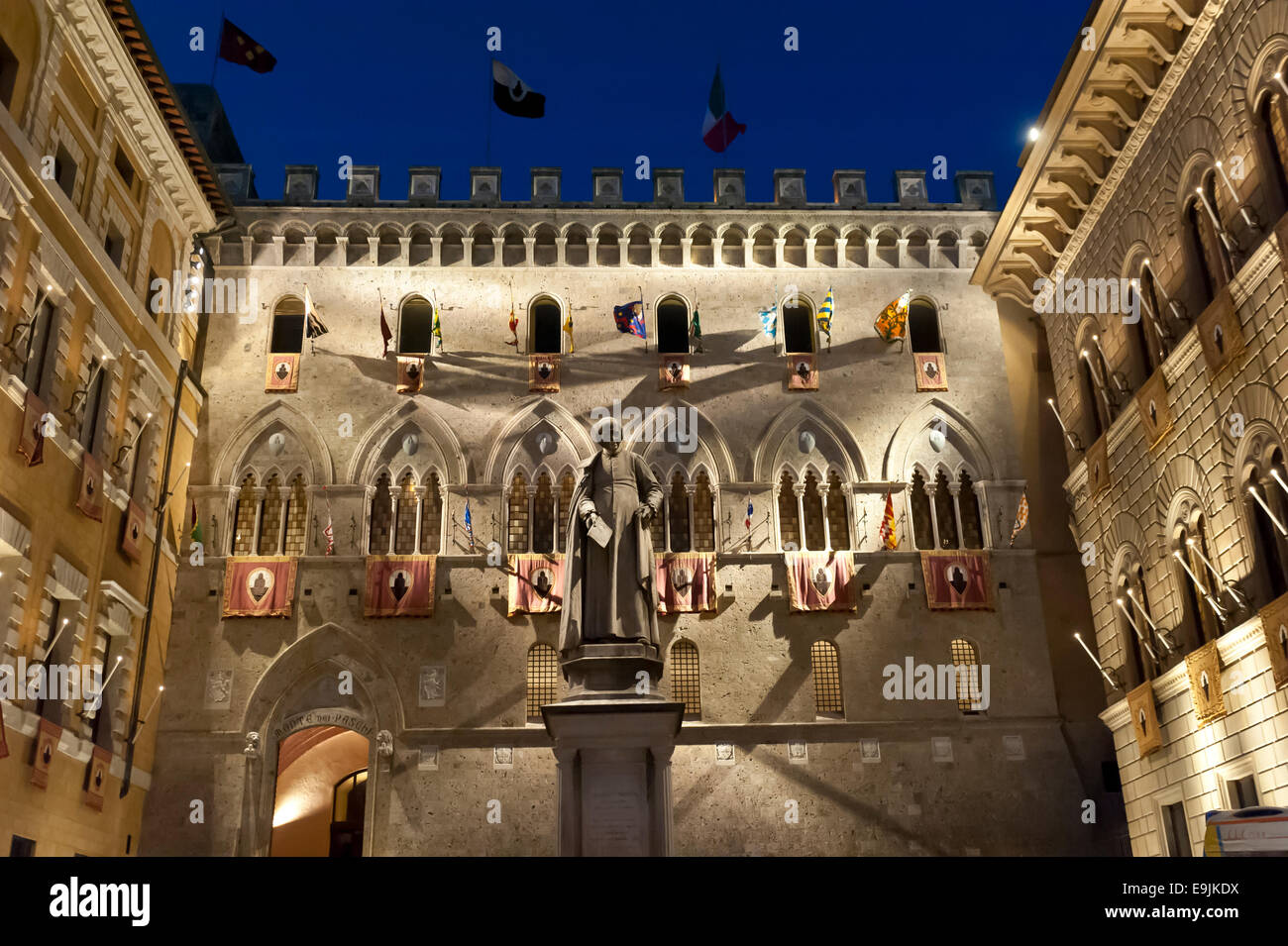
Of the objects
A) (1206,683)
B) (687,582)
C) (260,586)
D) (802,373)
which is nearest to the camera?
(1206,683)

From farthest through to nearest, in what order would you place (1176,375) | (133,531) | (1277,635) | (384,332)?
(384,332) → (133,531) → (1176,375) → (1277,635)

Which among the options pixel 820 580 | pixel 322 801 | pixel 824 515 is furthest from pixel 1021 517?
pixel 322 801

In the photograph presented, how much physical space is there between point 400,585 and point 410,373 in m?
5.19

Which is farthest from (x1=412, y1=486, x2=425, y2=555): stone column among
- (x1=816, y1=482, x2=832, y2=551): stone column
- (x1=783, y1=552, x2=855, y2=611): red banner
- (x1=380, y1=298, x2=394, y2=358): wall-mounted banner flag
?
(x1=816, y1=482, x2=832, y2=551): stone column

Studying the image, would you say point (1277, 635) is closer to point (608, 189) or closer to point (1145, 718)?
point (1145, 718)

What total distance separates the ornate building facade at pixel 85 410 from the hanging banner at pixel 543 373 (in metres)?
7.70

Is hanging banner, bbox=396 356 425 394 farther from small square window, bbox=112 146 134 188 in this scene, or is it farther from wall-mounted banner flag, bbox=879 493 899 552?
wall-mounted banner flag, bbox=879 493 899 552

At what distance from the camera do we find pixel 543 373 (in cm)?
2659

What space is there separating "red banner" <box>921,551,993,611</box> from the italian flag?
11.0 m

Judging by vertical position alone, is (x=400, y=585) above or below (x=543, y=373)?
below

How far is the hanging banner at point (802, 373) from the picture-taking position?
26734 mm

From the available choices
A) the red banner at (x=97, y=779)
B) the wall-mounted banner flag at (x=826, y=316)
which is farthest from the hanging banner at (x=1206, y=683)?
the red banner at (x=97, y=779)
